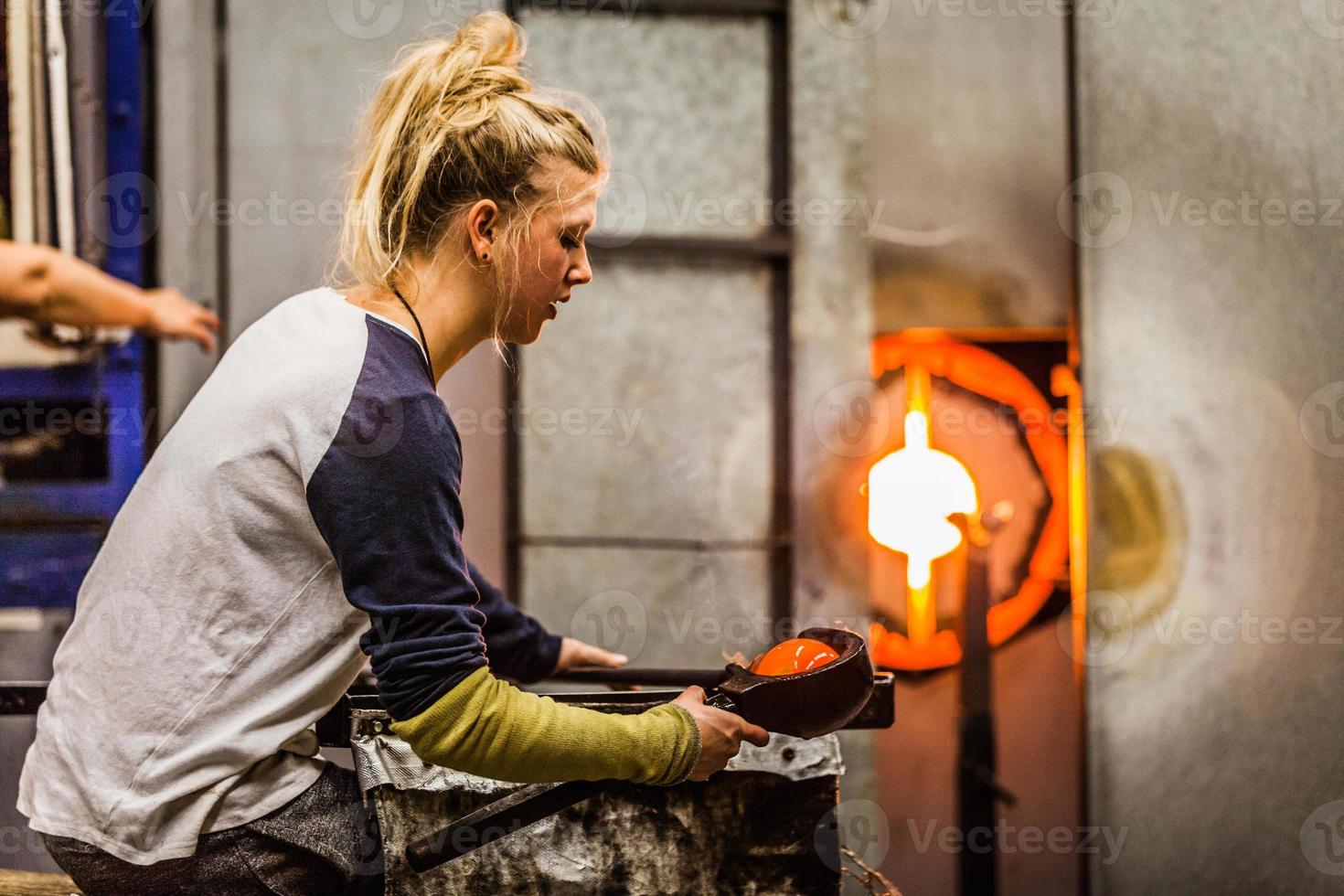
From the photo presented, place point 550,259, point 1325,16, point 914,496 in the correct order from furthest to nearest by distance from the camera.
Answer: point 914,496 → point 1325,16 → point 550,259

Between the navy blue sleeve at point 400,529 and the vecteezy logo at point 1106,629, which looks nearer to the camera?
the navy blue sleeve at point 400,529

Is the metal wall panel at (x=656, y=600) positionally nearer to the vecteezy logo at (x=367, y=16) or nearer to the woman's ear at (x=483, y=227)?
the vecteezy logo at (x=367, y=16)

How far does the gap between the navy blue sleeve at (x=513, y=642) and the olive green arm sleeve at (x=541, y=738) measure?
2.03 ft

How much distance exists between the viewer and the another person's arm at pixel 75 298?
10.6 feet

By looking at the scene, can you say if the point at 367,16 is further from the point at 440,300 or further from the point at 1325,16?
the point at 1325,16

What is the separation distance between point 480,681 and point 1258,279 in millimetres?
3330

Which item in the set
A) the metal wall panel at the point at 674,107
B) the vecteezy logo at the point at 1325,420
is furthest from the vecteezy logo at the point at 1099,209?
the metal wall panel at the point at 674,107

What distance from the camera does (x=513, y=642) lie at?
6.84ft

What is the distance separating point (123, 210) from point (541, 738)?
281cm

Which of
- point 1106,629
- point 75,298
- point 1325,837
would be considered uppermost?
point 75,298

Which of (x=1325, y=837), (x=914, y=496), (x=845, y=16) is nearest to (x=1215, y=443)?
(x=914, y=496)

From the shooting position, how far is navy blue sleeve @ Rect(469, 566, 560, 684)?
2.08 meters

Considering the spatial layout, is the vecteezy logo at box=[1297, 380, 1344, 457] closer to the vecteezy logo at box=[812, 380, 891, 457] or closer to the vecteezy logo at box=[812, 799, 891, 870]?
the vecteezy logo at box=[812, 380, 891, 457]

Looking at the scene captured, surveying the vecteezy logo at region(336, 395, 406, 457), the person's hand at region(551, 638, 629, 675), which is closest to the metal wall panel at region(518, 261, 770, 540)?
the person's hand at region(551, 638, 629, 675)
